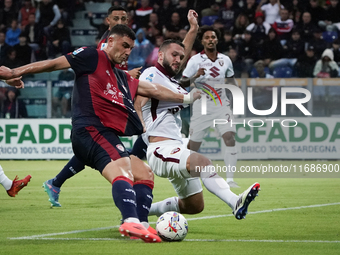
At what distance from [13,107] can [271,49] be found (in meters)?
7.78

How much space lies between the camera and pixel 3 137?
634 inches

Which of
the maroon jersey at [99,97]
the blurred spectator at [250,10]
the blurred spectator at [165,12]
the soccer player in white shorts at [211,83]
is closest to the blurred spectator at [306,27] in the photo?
the blurred spectator at [250,10]

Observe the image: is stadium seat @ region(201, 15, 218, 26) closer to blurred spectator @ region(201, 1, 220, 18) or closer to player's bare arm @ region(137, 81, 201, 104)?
blurred spectator @ region(201, 1, 220, 18)

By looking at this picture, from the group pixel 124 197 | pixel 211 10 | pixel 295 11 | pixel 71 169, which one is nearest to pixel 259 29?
pixel 295 11

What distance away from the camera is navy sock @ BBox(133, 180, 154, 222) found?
5.36 m

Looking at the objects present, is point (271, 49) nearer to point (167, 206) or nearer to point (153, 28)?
point (153, 28)

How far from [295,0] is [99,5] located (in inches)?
281

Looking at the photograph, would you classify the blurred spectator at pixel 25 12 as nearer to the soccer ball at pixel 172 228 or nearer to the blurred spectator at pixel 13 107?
the blurred spectator at pixel 13 107

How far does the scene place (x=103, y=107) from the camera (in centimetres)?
510

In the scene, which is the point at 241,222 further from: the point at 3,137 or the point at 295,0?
the point at 295,0

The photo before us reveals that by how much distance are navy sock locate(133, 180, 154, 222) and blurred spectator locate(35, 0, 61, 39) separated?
1536cm

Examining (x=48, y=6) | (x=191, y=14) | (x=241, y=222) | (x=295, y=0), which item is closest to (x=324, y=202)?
(x=241, y=222)

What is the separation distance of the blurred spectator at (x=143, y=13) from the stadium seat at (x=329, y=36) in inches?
225

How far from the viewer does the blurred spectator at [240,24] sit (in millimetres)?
18672
